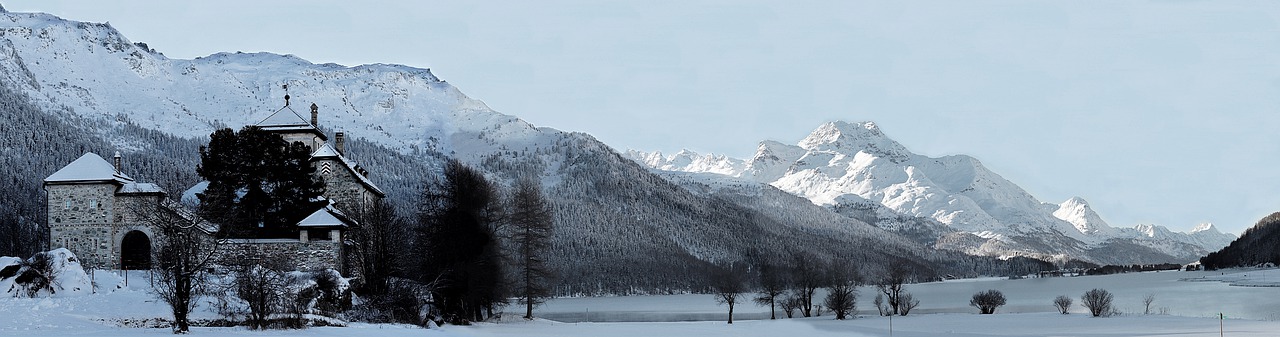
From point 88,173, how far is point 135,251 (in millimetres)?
4283

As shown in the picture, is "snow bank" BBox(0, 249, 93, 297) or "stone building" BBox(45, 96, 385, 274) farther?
"stone building" BBox(45, 96, 385, 274)

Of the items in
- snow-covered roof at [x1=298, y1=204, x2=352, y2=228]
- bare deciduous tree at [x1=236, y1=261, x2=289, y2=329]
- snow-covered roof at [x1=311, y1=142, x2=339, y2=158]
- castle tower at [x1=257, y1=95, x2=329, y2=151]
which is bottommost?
bare deciduous tree at [x1=236, y1=261, x2=289, y2=329]

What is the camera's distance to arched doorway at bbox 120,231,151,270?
56781 mm

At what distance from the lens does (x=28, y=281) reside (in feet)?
152

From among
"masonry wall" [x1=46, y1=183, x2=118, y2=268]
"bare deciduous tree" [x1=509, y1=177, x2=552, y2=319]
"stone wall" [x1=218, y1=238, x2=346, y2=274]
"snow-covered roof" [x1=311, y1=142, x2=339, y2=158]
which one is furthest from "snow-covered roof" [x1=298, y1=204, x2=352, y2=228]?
"bare deciduous tree" [x1=509, y1=177, x2=552, y2=319]

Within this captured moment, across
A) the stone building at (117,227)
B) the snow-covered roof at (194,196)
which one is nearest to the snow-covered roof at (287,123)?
the snow-covered roof at (194,196)

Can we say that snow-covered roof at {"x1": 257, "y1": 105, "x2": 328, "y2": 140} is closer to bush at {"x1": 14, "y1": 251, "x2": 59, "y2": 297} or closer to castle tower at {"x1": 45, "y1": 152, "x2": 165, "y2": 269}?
castle tower at {"x1": 45, "y1": 152, "x2": 165, "y2": 269}

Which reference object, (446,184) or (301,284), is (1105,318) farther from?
(301,284)

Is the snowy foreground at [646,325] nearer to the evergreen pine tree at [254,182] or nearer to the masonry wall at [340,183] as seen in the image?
the evergreen pine tree at [254,182]

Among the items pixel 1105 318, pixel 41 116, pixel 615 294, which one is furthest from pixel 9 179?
pixel 1105 318

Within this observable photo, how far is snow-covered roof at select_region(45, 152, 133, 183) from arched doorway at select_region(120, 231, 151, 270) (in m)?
2.80

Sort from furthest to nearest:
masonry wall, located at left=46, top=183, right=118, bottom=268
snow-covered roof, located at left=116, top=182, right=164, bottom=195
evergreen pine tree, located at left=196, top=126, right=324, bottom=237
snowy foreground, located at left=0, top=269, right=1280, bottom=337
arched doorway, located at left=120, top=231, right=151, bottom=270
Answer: evergreen pine tree, located at left=196, top=126, right=324, bottom=237 → snow-covered roof, located at left=116, top=182, right=164, bottom=195 → arched doorway, located at left=120, top=231, right=151, bottom=270 → masonry wall, located at left=46, top=183, right=118, bottom=268 → snowy foreground, located at left=0, top=269, right=1280, bottom=337

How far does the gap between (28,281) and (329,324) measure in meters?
11.7

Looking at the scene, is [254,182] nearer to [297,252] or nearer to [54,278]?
[297,252]
